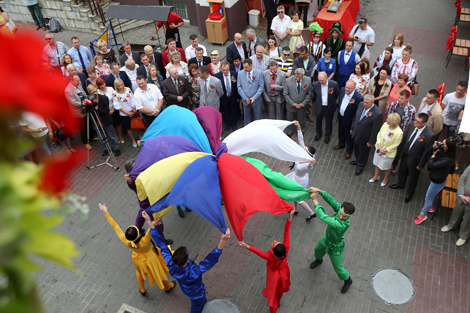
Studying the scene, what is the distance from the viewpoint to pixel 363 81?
8.61 meters

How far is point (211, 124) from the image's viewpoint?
6.50 metres

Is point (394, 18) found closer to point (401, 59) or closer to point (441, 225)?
point (401, 59)

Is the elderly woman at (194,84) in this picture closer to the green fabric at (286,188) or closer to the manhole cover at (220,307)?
the green fabric at (286,188)

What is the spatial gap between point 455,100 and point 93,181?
8118 millimetres

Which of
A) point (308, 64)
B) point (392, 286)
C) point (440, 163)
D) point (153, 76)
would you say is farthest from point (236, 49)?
point (392, 286)

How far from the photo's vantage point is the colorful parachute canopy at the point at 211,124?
6.35m

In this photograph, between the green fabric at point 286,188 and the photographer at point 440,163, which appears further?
the photographer at point 440,163

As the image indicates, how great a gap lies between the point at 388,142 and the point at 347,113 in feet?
4.06

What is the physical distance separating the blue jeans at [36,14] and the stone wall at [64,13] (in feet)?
0.76

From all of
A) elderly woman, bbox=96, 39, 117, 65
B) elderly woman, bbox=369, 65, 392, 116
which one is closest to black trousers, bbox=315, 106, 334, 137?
elderly woman, bbox=369, 65, 392, 116

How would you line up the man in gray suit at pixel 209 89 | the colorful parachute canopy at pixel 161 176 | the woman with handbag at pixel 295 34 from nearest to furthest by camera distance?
1. the colorful parachute canopy at pixel 161 176
2. the man in gray suit at pixel 209 89
3. the woman with handbag at pixel 295 34

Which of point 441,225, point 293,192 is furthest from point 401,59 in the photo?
point 293,192

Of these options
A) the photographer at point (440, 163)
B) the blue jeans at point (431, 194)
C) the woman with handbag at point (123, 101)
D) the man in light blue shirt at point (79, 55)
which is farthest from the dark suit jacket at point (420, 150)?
the man in light blue shirt at point (79, 55)

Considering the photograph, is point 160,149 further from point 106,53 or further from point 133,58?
point 106,53
